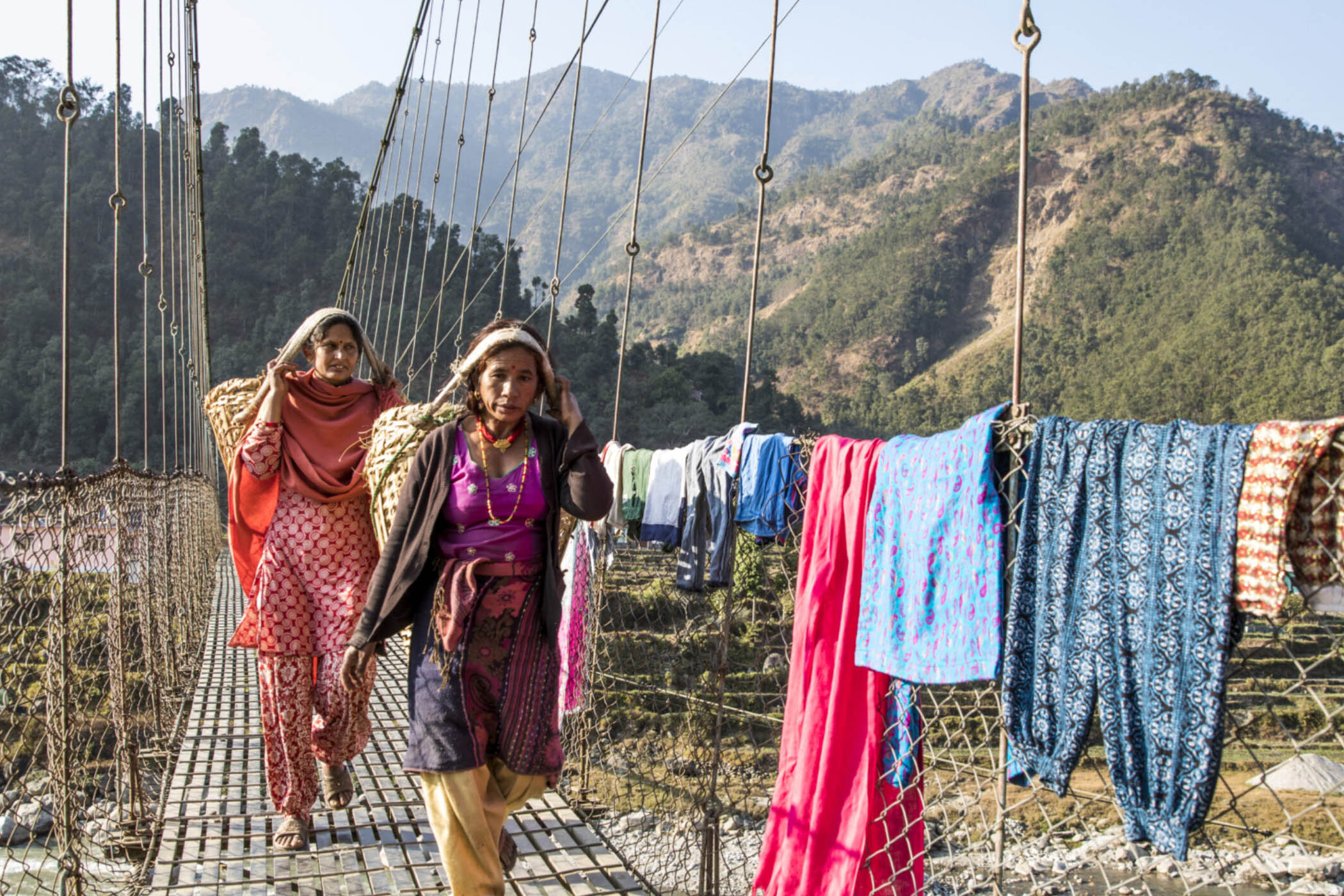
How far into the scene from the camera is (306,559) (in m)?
2.31

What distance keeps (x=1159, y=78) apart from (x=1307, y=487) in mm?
69303

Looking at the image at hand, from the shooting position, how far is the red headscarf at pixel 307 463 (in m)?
2.30

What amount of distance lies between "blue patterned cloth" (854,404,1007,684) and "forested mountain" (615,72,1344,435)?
42.9m

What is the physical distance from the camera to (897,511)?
5.20 feet

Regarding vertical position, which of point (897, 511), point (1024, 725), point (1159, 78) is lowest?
point (1024, 725)

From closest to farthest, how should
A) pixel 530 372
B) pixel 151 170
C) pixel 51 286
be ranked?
pixel 530 372 → pixel 51 286 → pixel 151 170

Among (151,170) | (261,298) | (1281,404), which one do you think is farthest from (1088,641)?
(151,170)

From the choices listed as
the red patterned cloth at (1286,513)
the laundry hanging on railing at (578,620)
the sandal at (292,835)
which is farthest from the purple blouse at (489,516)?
the red patterned cloth at (1286,513)

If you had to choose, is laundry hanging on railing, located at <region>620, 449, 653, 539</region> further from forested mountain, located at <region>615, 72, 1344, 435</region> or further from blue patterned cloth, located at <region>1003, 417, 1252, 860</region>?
forested mountain, located at <region>615, 72, 1344, 435</region>

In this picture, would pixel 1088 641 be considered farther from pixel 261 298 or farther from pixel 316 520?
pixel 261 298

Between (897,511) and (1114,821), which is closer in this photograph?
(897,511)

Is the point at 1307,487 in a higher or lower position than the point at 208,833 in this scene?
higher

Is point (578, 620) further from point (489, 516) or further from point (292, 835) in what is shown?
point (489, 516)

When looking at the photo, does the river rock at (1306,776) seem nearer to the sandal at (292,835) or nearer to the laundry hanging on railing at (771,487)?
the laundry hanging on railing at (771,487)
